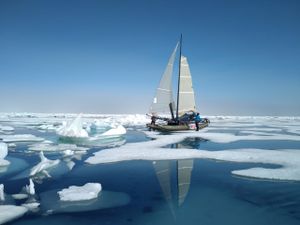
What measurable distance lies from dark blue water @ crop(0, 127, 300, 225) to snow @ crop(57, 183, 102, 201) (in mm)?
534

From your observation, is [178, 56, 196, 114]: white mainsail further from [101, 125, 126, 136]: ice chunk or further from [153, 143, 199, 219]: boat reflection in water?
Answer: [153, 143, 199, 219]: boat reflection in water

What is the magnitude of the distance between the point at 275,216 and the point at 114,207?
11.7 feet

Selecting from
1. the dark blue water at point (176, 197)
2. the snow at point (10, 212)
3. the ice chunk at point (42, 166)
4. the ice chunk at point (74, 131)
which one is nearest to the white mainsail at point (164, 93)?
the ice chunk at point (74, 131)

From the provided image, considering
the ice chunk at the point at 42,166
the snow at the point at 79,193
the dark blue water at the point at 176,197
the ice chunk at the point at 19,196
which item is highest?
the ice chunk at the point at 42,166

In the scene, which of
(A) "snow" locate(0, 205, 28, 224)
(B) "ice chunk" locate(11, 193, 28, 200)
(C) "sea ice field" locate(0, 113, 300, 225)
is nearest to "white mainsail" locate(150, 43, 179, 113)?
(C) "sea ice field" locate(0, 113, 300, 225)

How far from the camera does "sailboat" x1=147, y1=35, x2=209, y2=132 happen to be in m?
30.5

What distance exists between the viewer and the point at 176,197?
7.16m

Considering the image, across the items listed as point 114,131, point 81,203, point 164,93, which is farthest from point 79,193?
point 164,93

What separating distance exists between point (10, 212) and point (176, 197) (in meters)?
3.91

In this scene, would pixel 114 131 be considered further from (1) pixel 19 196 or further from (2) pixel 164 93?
(1) pixel 19 196

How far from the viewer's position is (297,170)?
9789mm

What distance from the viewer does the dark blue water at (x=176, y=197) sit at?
18.6ft

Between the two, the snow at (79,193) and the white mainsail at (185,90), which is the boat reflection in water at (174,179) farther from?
the white mainsail at (185,90)

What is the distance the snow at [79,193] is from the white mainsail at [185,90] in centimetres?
2455
